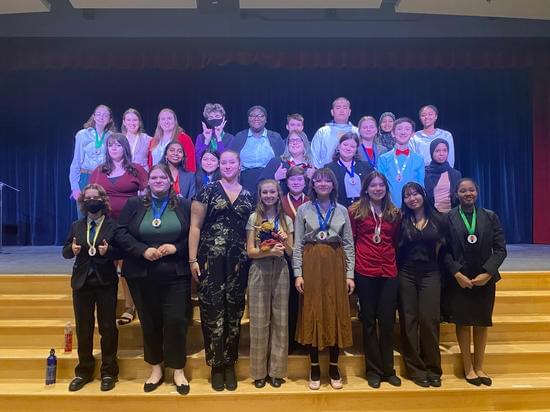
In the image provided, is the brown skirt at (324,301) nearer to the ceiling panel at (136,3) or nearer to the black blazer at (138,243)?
the black blazer at (138,243)

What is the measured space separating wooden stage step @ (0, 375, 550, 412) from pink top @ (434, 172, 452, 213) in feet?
4.82

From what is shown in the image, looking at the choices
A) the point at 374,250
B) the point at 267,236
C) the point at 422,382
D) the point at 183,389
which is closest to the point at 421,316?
the point at 422,382

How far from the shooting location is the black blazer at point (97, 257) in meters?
2.97

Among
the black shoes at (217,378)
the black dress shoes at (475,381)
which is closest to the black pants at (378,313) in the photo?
the black dress shoes at (475,381)

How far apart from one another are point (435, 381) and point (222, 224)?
1.75 meters

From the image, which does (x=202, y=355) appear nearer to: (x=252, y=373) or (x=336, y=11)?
(x=252, y=373)

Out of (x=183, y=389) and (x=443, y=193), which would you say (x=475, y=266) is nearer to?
(x=443, y=193)

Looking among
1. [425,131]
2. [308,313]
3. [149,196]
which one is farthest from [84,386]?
[425,131]

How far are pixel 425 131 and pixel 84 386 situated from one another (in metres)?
3.64

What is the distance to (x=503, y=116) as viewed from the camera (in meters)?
8.58

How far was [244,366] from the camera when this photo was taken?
3242mm

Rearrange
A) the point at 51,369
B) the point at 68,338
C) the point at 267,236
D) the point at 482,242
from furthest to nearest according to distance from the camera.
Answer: the point at 68,338
the point at 51,369
the point at 482,242
the point at 267,236

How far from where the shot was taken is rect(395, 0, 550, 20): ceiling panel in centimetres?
649

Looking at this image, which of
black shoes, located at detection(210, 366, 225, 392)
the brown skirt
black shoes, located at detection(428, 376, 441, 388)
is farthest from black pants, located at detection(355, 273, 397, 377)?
black shoes, located at detection(210, 366, 225, 392)
